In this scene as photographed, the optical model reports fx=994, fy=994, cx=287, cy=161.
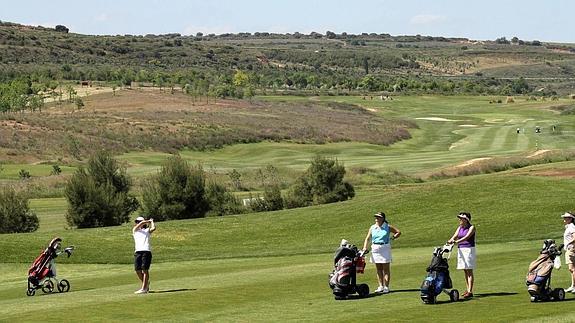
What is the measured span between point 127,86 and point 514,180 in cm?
12687

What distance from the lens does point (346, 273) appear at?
870 inches

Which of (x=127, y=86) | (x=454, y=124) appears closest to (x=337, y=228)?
(x=454, y=124)

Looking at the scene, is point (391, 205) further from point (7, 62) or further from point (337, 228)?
point (7, 62)

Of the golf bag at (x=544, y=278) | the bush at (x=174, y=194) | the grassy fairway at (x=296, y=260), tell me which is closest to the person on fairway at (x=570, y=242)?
the grassy fairway at (x=296, y=260)

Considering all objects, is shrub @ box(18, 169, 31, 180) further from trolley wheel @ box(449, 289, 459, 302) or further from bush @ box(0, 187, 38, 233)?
trolley wheel @ box(449, 289, 459, 302)

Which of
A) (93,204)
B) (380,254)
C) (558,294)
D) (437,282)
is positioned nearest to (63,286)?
(380,254)

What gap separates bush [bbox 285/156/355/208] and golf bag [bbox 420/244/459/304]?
3191cm

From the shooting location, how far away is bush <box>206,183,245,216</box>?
50562 mm

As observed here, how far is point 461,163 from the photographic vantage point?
3086 inches

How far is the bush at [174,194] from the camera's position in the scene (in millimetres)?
49219

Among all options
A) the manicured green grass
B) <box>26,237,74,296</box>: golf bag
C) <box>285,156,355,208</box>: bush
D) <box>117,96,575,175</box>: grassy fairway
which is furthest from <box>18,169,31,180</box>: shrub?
<box>26,237,74,296</box>: golf bag

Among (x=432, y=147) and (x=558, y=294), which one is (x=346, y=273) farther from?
(x=432, y=147)

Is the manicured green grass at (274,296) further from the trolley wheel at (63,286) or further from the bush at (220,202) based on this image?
the bush at (220,202)

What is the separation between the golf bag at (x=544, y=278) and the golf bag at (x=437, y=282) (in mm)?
1689
